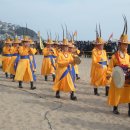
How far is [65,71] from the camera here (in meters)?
10.7

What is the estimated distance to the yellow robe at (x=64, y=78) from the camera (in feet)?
34.6

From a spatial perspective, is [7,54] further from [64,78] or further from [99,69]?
[64,78]

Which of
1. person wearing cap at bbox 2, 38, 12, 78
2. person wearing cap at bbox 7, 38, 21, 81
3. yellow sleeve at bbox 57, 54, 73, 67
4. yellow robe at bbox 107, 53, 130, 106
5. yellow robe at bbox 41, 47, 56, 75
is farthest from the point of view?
person wearing cap at bbox 2, 38, 12, 78

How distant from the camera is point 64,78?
1066 centimetres

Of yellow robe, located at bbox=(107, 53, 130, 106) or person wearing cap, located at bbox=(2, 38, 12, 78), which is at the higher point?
person wearing cap, located at bbox=(2, 38, 12, 78)

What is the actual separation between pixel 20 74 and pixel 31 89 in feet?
A: 1.95

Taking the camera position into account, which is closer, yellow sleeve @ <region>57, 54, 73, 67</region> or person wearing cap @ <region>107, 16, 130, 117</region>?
person wearing cap @ <region>107, 16, 130, 117</region>

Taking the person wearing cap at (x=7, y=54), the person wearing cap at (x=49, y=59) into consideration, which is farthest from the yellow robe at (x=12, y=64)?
the person wearing cap at (x=49, y=59)

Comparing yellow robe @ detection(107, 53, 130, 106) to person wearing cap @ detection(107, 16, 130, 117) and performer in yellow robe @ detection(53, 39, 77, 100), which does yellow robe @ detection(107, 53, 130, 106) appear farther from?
performer in yellow robe @ detection(53, 39, 77, 100)

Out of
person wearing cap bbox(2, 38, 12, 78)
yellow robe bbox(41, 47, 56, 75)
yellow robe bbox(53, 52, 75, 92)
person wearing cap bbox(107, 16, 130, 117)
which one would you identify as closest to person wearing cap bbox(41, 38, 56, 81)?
yellow robe bbox(41, 47, 56, 75)

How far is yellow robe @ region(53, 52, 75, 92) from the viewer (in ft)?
34.6

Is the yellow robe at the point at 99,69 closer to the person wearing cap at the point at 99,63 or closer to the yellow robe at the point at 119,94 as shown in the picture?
the person wearing cap at the point at 99,63

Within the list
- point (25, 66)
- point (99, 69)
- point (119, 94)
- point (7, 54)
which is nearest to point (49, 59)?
point (7, 54)

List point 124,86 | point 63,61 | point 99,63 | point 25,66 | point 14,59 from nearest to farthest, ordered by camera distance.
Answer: point 124,86 → point 63,61 → point 99,63 → point 25,66 → point 14,59
